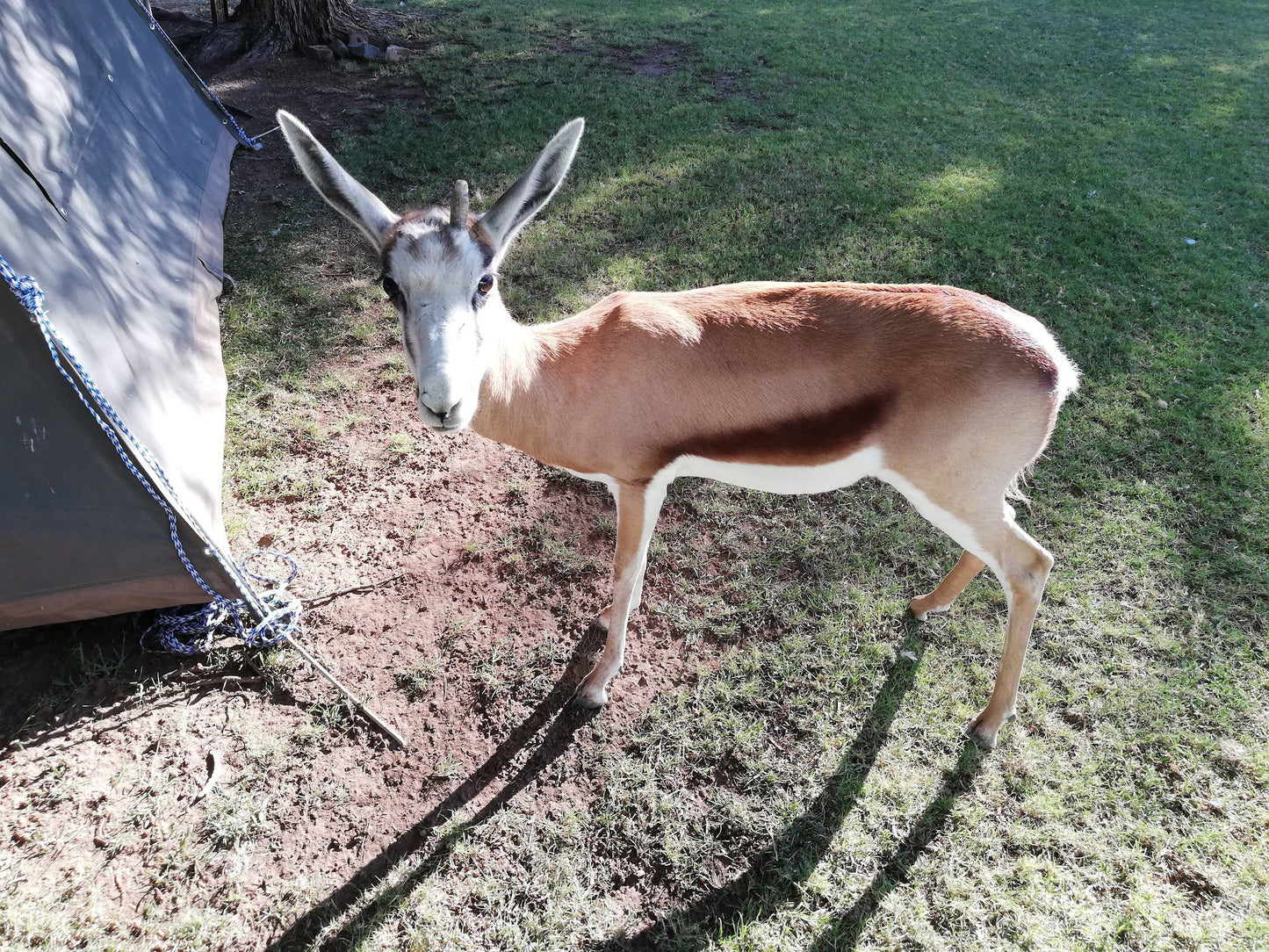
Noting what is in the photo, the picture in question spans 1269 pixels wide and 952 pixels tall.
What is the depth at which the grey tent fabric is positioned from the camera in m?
2.82

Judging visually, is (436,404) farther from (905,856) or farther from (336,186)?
(905,856)

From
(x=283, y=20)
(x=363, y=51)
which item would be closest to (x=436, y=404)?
(x=363, y=51)

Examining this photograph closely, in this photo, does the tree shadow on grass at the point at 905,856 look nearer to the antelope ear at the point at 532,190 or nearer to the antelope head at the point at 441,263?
the antelope head at the point at 441,263

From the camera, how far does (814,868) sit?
2.75 m

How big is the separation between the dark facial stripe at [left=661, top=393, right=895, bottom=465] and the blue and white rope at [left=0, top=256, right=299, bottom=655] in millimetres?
2053

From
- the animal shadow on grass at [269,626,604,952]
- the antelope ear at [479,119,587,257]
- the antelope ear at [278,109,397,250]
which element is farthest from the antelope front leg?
the antelope ear at [278,109,397,250]

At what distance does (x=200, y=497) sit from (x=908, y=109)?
8.41 meters

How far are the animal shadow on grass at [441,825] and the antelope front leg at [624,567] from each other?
0.38 feet

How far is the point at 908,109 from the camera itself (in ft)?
26.6

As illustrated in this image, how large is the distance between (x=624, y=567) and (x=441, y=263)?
153 cm

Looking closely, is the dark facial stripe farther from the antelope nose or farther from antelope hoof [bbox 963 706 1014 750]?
antelope hoof [bbox 963 706 1014 750]

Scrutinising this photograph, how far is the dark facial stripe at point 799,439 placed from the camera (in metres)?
2.72

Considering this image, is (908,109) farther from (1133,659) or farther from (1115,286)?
(1133,659)

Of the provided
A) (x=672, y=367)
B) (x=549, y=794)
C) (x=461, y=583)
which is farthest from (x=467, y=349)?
(x=549, y=794)
